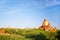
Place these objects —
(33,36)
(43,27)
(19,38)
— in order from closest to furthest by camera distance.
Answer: (19,38)
(33,36)
(43,27)

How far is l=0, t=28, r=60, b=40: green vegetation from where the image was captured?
13691 millimetres

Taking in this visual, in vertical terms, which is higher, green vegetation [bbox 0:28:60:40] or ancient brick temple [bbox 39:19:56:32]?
ancient brick temple [bbox 39:19:56:32]

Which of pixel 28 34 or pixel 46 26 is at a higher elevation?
pixel 46 26

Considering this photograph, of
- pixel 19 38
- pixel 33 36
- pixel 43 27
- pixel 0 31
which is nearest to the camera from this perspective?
pixel 19 38

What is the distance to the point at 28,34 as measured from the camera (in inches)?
580

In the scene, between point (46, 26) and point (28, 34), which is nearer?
point (28, 34)

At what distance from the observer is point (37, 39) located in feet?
45.4

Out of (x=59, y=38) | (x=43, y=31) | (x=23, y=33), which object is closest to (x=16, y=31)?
(x=23, y=33)

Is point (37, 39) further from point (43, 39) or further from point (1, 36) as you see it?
point (1, 36)

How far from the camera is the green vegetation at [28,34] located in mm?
13691

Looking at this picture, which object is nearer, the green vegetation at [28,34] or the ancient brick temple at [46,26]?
the green vegetation at [28,34]

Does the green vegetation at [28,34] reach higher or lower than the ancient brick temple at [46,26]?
lower

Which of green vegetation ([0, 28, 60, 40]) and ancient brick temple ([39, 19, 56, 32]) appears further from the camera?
ancient brick temple ([39, 19, 56, 32])

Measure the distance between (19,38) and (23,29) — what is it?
2.41m
